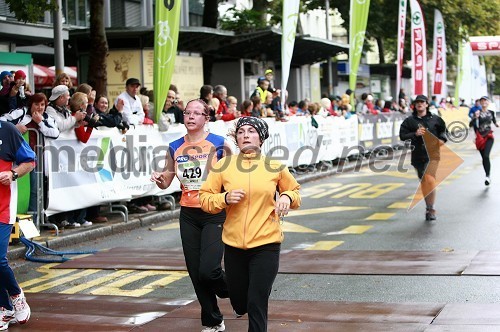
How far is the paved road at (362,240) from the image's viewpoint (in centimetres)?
870

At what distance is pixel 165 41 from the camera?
16.6m

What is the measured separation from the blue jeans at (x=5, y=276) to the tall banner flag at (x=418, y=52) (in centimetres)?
2588

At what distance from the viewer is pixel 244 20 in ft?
100

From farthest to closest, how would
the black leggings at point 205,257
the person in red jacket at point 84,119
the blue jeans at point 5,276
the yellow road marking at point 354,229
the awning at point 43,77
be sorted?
the awning at point 43,77, the person in red jacket at point 84,119, the yellow road marking at point 354,229, the blue jeans at point 5,276, the black leggings at point 205,257

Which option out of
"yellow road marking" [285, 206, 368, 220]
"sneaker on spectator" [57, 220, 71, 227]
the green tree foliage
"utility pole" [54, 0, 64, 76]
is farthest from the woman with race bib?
"utility pole" [54, 0, 64, 76]

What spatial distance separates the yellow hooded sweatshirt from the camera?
20.1ft

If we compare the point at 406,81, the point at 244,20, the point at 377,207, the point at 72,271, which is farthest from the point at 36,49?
the point at 406,81

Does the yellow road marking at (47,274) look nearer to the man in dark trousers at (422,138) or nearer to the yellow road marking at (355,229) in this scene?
the yellow road marking at (355,229)

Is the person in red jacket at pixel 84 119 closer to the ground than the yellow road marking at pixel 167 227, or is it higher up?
higher up

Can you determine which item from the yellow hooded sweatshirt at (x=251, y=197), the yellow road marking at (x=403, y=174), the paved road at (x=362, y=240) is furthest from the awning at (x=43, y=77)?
the yellow hooded sweatshirt at (x=251, y=197)

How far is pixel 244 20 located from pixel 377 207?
52.3ft

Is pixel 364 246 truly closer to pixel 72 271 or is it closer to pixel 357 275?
pixel 357 275

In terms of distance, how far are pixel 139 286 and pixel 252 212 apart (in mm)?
3488

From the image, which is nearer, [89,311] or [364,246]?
[89,311]
